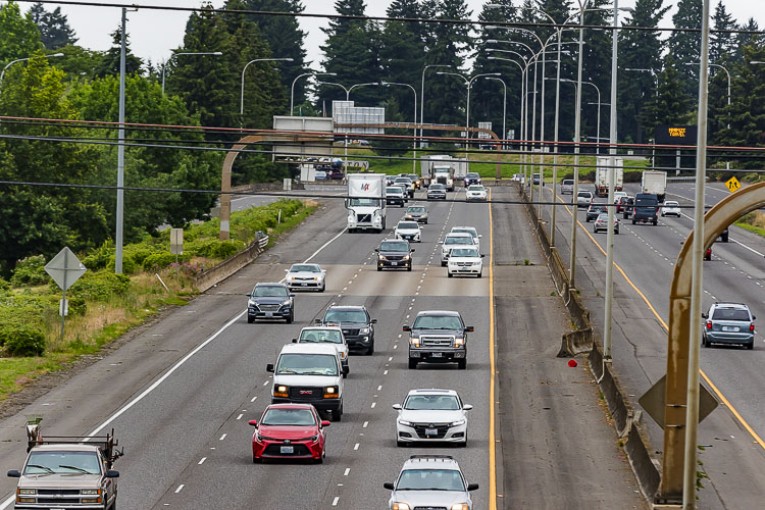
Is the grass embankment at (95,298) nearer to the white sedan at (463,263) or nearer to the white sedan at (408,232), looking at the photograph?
the white sedan at (408,232)

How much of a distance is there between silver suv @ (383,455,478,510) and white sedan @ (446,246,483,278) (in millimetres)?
47636

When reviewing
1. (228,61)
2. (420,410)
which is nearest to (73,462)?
(420,410)

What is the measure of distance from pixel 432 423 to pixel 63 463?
12.0 metres

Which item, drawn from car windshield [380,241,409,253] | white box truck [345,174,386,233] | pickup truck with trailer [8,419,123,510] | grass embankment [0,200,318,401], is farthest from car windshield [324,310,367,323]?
white box truck [345,174,386,233]

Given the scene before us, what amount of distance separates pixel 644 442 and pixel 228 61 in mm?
123791

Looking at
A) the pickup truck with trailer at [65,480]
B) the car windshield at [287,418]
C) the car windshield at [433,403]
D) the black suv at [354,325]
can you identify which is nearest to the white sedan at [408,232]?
the black suv at [354,325]

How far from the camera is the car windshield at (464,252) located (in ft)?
255

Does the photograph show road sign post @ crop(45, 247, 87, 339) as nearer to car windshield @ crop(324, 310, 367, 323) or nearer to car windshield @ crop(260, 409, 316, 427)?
car windshield @ crop(324, 310, 367, 323)

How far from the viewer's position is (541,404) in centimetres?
4472

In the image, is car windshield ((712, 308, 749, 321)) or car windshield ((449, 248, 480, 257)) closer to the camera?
car windshield ((712, 308, 749, 321))

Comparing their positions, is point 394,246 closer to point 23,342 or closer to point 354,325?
point 354,325

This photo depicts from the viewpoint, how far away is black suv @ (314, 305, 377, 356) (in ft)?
175

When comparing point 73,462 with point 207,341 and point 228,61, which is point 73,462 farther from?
point 228,61

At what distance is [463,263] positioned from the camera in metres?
76.9
